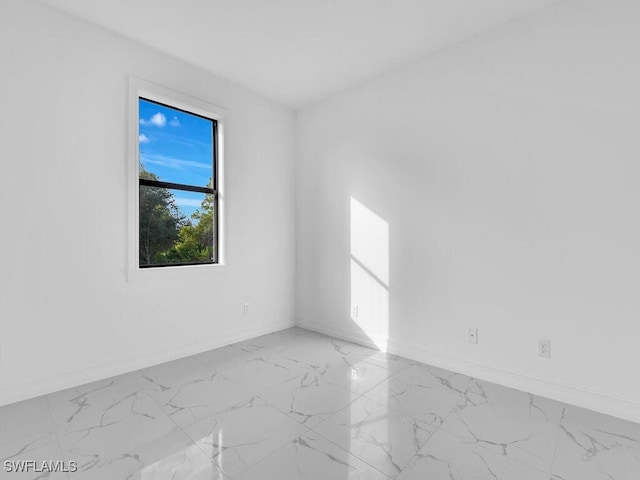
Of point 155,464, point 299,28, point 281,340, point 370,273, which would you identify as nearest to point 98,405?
point 155,464

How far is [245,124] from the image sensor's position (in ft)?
11.3

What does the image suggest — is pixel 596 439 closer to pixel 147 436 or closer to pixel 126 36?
pixel 147 436

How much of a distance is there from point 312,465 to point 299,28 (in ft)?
9.27

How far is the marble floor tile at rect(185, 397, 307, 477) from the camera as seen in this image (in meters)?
1.59

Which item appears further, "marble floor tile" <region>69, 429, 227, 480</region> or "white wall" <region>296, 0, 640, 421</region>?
"white wall" <region>296, 0, 640, 421</region>

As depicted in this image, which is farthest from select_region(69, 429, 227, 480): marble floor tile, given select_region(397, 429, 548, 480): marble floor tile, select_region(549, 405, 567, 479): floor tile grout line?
select_region(549, 405, 567, 479): floor tile grout line

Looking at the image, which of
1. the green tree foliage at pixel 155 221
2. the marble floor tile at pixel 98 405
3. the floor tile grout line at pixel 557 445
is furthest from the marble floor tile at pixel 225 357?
the floor tile grout line at pixel 557 445

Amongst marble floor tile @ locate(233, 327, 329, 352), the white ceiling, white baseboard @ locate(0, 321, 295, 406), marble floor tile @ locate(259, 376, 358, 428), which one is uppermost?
the white ceiling

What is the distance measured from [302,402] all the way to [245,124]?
2.71 m

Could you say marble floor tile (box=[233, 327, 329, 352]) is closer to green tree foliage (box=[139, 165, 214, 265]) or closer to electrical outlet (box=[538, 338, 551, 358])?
green tree foliage (box=[139, 165, 214, 265])

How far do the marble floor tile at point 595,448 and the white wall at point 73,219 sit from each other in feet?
8.92

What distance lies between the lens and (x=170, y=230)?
298 cm

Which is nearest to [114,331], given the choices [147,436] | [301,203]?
[147,436]

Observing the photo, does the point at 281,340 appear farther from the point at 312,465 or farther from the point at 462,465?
the point at 462,465
